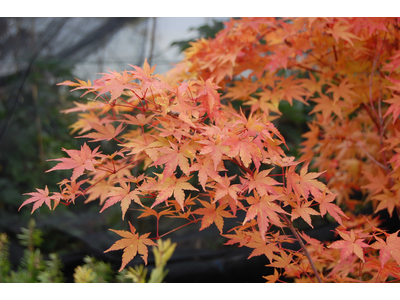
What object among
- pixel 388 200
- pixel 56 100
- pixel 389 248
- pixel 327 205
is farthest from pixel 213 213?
pixel 56 100

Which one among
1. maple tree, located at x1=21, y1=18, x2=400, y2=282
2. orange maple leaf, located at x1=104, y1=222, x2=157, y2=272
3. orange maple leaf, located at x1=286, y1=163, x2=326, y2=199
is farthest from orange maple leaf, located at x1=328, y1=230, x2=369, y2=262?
orange maple leaf, located at x1=104, y1=222, x2=157, y2=272

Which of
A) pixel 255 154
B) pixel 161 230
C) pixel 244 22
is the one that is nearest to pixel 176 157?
pixel 255 154

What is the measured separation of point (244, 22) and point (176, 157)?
824 millimetres

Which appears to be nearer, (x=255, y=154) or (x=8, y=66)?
(x=255, y=154)

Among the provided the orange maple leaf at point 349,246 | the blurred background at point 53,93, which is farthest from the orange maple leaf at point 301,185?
the blurred background at point 53,93

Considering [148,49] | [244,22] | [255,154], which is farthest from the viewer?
[148,49]

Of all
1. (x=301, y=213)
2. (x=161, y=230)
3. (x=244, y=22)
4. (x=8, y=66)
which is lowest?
(x=161, y=230)

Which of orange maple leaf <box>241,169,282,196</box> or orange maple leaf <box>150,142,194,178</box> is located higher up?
orange maple leaf <box>150,142,194,178</box>

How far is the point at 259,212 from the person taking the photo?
0.64 m

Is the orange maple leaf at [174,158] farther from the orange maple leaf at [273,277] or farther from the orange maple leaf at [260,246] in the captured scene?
the orange maple leaf at [273,277]

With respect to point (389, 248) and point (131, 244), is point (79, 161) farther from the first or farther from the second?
point (389, 248)

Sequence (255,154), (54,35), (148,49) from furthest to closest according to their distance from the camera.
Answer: (148,49) → (54,35) → (255,154)

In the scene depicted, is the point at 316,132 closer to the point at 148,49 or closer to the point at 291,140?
the point at 291,140

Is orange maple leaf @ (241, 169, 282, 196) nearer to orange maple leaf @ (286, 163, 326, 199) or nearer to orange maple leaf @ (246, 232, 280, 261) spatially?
orange maple leaf @ (286, 163, 326, 199)
